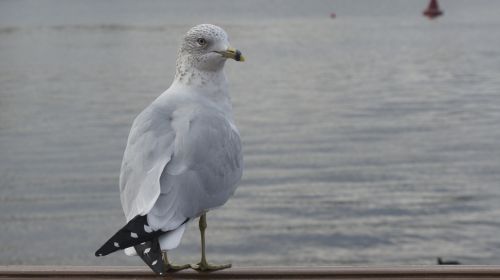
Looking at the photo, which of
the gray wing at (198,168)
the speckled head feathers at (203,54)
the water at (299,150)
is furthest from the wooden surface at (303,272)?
the water at (299,150)

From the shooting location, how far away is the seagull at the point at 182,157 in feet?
11.2

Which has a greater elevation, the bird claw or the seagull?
the seagull

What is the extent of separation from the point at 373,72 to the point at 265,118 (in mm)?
16144

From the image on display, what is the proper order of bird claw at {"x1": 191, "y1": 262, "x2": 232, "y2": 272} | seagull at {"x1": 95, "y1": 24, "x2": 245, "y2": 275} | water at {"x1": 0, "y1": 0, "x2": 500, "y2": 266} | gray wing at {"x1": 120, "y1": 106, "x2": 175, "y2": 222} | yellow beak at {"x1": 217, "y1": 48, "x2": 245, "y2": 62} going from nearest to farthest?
seagull at {"x1": 95, "y1": 24, "x2": 245, "y2": 275} < gray wing at {"x1": 120, "y1": 106, "x2": 175, "y2": 222} < bird claw at {"x1": 191, "y1": 262, "x2": 232, "y2": 272} < yellow beak at {"x1": 217, "y1": 48, "x2": 245, "y2": 62} < water at {"x1": 0, "y1": 0, "x2": 500, "y2": 266}

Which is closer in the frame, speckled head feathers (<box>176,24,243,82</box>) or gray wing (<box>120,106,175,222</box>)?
gray wing (<box>120,106,175,222</box>)

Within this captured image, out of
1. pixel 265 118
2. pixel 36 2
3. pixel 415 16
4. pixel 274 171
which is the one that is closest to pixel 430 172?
pixel 274 171

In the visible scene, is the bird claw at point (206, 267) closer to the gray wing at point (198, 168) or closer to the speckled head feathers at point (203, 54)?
the gray wing at point (198, 168)

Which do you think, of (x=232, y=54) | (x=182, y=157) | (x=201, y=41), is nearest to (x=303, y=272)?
(x=182, y=157)

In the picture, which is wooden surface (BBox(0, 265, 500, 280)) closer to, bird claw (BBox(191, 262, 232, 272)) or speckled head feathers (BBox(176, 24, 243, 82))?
bird claw (BBox(191, 262, 232, 272))

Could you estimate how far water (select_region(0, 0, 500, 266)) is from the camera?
1928cm

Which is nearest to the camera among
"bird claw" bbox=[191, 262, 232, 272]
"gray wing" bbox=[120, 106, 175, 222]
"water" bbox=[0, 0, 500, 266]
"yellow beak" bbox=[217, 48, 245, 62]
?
"gray wing" bbox=[120, 106, 175, 222]

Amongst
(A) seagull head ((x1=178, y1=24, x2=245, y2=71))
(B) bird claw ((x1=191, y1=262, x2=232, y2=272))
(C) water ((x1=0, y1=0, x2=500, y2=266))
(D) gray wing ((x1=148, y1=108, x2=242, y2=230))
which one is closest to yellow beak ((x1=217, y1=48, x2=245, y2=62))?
(A) seagull head ((x1=178, y1=24, x2=245, y2=71))

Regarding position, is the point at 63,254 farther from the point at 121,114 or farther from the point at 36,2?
the point at 36,2

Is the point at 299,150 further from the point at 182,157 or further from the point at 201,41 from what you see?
the point at 182,157
